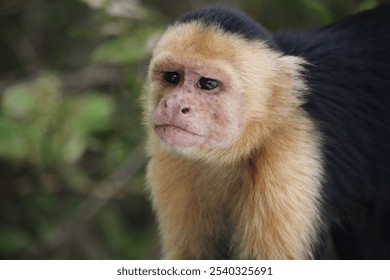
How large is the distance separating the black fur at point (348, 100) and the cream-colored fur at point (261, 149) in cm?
9

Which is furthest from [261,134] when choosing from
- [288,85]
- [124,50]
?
[124,50]

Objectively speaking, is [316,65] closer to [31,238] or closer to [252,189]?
[252,189]

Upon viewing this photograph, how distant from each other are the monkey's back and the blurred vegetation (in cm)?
73

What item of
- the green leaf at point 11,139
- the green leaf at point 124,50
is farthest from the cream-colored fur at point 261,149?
the green leaf at point 11,139

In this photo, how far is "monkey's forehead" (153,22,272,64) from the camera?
12.9ft

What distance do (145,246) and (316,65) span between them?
2.96 metres

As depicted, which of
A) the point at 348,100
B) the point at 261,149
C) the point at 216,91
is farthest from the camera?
the point at 348,100

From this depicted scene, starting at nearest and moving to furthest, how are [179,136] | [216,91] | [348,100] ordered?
[179,136], [216,91], [348,100]

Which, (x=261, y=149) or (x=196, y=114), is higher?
(x=196, y=114)

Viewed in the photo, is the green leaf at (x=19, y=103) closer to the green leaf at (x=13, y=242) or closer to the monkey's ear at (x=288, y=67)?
the green leaf at (x=13, y=242)

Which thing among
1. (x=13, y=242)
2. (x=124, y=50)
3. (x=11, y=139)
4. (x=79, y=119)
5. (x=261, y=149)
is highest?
(x=261, y=149)

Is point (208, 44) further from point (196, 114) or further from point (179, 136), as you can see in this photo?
point (179, 136)

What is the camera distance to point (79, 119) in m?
Answer: 5.59
